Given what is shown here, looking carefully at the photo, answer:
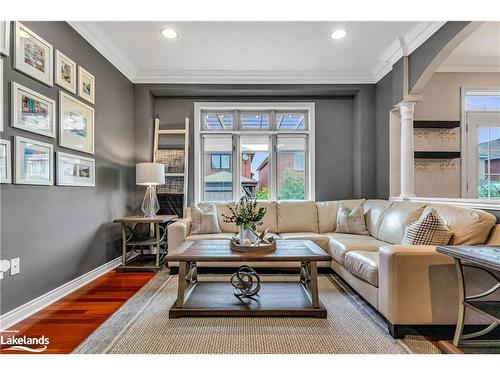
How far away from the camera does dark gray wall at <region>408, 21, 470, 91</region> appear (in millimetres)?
2733

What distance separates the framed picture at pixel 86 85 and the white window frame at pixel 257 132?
1.66 metres

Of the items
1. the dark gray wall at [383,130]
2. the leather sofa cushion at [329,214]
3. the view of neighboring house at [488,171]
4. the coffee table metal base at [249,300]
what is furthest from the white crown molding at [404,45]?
the coffee table metal base at [249,300]

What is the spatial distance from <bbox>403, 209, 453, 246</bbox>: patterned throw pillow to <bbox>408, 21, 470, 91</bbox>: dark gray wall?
5.94 ft

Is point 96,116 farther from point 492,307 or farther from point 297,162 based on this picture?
point 492,307

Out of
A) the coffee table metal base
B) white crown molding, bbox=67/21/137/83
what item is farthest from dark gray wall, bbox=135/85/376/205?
the coffee table metal base

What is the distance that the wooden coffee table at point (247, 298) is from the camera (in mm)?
2225

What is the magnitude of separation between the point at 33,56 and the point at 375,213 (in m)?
3.89

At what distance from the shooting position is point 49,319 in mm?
2213

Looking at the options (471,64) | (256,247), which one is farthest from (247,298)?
(471,64)

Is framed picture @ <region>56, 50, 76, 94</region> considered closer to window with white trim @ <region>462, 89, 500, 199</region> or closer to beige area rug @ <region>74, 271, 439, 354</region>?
beige area rug @ <region>74, 271, 439, 354</region>

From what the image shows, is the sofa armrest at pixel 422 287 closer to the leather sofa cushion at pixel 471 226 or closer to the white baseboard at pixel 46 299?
the leather sofa cushion at pixel 471 226

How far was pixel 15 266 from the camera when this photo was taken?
2150 millimetres
